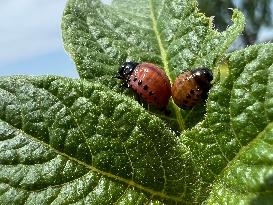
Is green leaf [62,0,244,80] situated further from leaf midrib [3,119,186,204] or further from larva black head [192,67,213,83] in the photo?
leaf midrib [3,119,186,204]

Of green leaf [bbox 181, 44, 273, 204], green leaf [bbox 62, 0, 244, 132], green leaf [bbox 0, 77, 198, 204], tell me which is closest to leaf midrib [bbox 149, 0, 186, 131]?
green leaf [bbox 62, 0, 244, 132]

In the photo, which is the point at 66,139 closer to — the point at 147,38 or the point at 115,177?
the point at 115,177

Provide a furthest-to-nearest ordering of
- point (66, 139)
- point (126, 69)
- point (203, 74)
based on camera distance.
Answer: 1. point (126, 69)
2. point (203, 74)
3. point (66, 139)

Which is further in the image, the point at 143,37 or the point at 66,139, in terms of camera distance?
the point at 143,37

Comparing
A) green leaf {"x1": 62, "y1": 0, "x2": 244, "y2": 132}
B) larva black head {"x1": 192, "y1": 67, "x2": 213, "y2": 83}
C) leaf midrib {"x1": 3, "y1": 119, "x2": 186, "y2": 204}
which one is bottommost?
leaf midrib {"x1": 3, "y1": 119, "x2": 186, "y2": 204}

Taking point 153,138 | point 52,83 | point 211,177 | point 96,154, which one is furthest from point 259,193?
point 52,83

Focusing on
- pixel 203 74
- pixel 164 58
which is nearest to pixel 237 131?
pixel 203 74

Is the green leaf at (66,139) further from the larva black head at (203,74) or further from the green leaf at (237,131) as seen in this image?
the larva black head at (203,74)

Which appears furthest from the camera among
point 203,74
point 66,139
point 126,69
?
point 126,69

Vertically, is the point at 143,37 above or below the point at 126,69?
above
